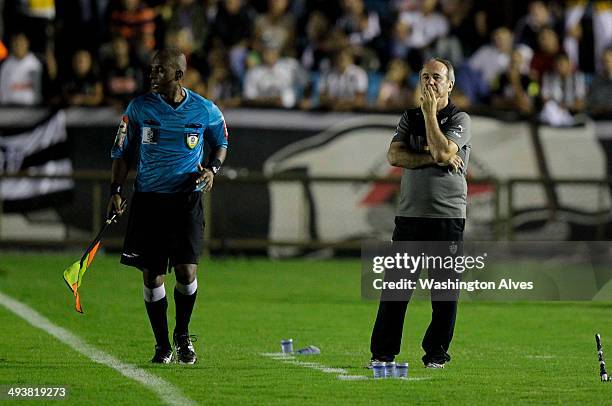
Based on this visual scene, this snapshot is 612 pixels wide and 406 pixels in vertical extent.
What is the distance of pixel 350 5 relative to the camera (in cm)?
2398

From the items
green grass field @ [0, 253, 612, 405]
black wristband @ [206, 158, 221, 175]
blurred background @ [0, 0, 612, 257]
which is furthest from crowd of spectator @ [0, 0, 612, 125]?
black wristband @ [206, 158, 221, 175]

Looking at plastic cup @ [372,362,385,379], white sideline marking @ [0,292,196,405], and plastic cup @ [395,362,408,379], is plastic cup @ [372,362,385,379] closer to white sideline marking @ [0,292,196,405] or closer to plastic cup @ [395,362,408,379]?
plastic cup @ [395,362,408,379]

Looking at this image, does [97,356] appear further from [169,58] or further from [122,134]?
[169,58]

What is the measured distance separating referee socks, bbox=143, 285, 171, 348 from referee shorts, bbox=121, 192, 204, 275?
171 millimetres

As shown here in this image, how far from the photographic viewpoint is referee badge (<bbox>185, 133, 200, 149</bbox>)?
1038 cm

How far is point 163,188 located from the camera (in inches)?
408

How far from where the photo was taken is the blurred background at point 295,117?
842 inches

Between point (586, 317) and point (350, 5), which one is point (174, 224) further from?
point (350, 5)

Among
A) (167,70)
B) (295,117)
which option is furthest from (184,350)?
(295,117)

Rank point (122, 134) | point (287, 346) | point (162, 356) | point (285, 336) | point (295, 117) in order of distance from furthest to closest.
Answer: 1. point (295, 117)
2. point (285, 336)
3. point (287, 346)
4. point (162, 356)
5. point (122, 134)

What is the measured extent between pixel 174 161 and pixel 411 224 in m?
1.79

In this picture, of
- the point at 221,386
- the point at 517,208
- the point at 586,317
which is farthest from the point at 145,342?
the point at 517,208

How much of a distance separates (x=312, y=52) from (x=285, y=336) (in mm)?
11288

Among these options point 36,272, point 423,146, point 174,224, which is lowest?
Answer: point 36,272
